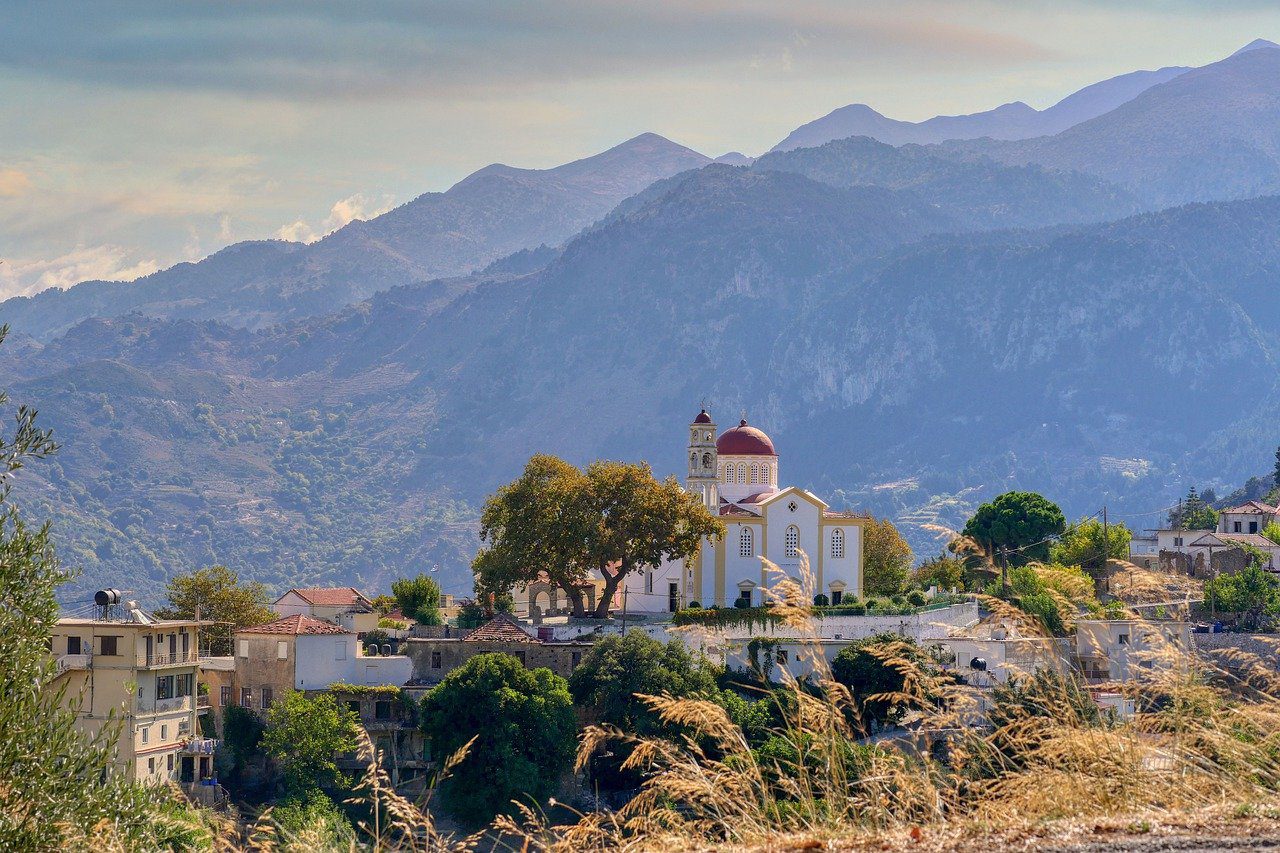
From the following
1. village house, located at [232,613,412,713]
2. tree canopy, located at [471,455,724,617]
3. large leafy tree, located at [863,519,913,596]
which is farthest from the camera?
large leafy tree, located at [863,519,913,596]

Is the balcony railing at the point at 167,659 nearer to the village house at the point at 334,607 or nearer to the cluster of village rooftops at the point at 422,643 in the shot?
the cluster of village rooftops at the point at 422,643

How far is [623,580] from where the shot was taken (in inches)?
2921

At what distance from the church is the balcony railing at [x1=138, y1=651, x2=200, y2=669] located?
2168 centimetres

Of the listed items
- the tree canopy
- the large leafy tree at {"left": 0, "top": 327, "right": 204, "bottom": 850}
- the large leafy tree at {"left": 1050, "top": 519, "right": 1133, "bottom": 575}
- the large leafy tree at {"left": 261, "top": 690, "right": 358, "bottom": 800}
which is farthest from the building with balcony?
the large leafy tree at {"left": 1050, "top": 519, "right": 1133, "bottom": 575}

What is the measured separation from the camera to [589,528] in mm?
67000

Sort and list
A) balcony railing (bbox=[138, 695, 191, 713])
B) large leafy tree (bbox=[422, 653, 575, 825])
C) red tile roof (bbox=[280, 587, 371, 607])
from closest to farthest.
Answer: large leafy tree (bbox=[422, 653, 575, 825])
balcony railing (bbox=[138, 695, 191, 713])
red tile roof (bbox=[280, 587, 371, 607])

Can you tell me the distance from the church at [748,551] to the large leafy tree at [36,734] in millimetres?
52009

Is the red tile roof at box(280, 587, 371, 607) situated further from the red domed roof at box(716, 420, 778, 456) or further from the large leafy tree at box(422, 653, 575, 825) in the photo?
the large leafy tree at box(422, 653, 575, 825)

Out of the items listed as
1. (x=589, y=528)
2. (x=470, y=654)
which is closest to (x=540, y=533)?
(x=589, y=528)

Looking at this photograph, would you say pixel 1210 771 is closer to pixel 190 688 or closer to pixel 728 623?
pixel 190 688

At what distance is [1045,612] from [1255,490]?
120511 mm

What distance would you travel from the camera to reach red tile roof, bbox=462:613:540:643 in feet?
200

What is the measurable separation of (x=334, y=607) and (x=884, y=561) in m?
24.3

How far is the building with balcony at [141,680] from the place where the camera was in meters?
51.3
